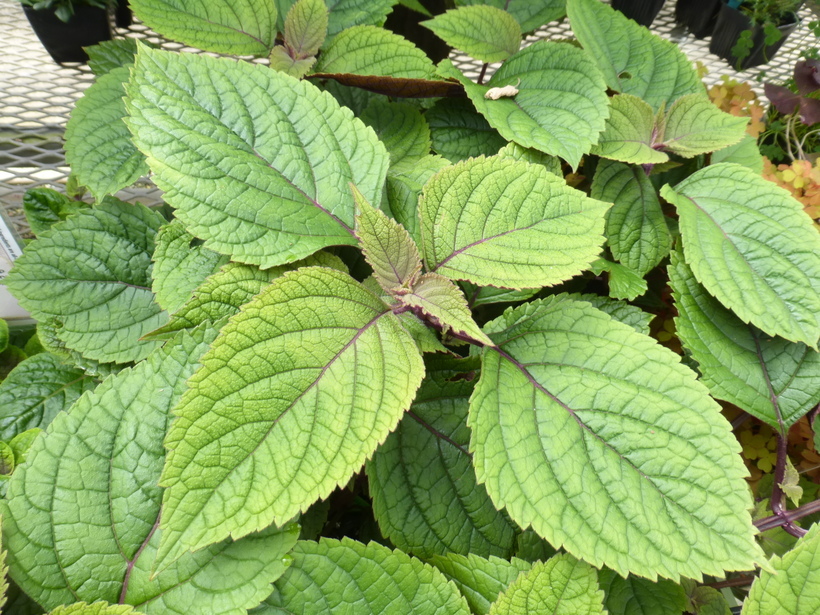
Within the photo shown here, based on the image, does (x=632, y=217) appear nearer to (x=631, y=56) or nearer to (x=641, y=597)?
(x=631, y=56)

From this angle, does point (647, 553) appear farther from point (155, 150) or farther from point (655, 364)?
point (155, 150)

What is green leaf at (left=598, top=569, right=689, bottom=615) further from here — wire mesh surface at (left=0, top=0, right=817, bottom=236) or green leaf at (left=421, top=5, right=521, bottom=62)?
wire mesh surface at (left=0, top=0, right=817, bottom=236)

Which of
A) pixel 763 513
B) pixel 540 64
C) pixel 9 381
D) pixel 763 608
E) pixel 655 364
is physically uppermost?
pixel 540 64

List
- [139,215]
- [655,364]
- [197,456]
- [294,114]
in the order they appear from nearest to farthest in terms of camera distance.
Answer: [197,456], [655,364], [294,114], [139,215]

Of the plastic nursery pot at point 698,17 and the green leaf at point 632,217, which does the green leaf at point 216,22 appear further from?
the plastic nursery pot at point 698,17

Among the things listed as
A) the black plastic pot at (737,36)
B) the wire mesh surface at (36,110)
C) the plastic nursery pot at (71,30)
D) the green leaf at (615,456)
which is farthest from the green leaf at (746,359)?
the plastic nursery pot at (71,30)

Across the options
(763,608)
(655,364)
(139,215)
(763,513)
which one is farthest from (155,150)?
(763,513)

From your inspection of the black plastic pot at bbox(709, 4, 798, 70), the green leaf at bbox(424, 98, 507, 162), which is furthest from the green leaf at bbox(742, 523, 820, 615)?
the black plastic pot at bbox(709, 4, 798, 70)
